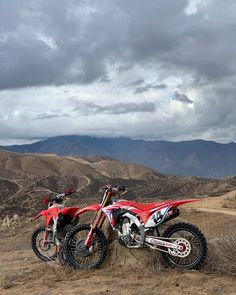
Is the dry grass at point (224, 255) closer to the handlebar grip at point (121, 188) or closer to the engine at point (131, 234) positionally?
the engine at point (131, 234)

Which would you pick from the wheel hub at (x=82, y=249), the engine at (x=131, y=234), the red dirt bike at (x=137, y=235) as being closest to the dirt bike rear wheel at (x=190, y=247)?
the red dirt bike at (x=137, y=235)

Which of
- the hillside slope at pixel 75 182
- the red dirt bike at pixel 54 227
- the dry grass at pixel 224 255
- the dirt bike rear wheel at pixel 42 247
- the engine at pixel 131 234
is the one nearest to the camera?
the dry grass at pixel 224 255

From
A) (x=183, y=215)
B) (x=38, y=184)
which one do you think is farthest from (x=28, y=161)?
(x=183, y=215)

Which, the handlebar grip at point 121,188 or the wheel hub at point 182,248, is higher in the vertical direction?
the handlebar grip at point 121,188

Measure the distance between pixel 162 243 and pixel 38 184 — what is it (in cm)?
7217

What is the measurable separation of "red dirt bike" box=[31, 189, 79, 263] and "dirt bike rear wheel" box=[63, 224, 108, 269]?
0.75 m

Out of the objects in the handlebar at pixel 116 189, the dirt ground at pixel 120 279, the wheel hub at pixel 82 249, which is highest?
the handlebar at pixel 116 189

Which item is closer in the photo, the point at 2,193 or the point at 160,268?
the point at 160,268

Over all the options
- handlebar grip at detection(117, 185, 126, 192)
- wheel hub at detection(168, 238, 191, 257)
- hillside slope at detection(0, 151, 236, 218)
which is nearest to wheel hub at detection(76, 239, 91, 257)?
handlebar grip at detection(117, 185, 126, 192)

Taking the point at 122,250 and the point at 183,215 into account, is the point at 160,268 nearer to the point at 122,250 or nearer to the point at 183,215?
the point at 122,250

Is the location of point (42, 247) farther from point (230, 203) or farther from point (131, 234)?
point (230, 203)

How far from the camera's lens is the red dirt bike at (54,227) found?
10.0 meters

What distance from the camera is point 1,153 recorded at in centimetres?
13375

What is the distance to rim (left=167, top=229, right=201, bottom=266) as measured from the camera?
322 inches
